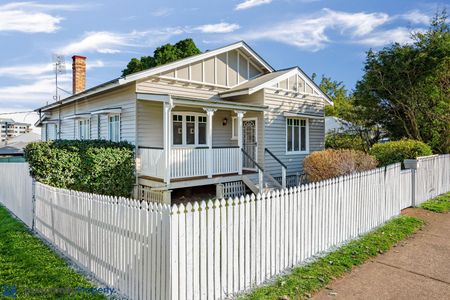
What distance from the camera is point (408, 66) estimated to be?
50.4ft

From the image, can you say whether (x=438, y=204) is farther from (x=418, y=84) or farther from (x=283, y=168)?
(x=418, y=84)

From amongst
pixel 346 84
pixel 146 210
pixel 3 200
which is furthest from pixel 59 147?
pixel 346 84

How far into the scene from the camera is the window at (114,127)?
1350 centimetres

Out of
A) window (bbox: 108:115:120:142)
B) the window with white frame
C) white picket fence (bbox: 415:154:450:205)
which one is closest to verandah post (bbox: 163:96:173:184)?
the window with white frame

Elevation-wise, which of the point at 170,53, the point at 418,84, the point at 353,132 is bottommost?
the point at 353,132

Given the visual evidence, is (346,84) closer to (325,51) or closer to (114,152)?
(325,51)

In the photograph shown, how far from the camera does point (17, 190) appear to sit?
33.0 feet

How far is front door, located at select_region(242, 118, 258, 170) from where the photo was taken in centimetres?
1438

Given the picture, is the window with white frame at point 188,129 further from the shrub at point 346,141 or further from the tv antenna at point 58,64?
the tv antenna at point 58,64

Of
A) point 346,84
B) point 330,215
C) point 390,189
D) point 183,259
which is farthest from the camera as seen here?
point 346,84

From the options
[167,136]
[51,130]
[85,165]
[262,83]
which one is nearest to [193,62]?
[262,83]

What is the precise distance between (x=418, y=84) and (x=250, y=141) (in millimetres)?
8991

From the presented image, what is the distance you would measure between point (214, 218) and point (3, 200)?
11495 millimetres

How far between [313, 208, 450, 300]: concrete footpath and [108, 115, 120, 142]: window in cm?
1099
